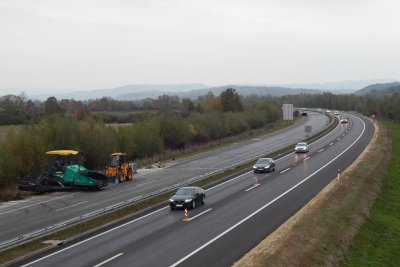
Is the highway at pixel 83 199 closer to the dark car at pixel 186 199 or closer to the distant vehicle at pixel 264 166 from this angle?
the dark car at pixel 186 199

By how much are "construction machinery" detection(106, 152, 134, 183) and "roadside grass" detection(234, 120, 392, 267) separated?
17785mm

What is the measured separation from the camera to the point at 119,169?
45.5 metres

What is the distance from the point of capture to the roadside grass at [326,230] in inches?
795

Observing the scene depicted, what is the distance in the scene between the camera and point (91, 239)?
22984 mm

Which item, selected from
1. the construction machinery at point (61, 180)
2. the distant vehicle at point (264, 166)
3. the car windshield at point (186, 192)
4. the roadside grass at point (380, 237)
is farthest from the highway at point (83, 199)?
the roadside grass at point (380, 237)

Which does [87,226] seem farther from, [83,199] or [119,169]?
[119,169]

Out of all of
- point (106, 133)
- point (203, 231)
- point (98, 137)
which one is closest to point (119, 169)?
point (98, 137)

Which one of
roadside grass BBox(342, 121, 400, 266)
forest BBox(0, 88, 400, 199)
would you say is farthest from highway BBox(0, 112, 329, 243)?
roadside grass BBox(342, 121, 400, 266)

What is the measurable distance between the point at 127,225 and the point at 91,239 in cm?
330

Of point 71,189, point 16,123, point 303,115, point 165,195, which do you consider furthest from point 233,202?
point 303,115

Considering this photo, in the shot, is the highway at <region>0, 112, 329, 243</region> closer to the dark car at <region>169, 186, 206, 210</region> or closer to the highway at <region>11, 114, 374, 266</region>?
the highway at <region>11, 114, 374, 266</region>

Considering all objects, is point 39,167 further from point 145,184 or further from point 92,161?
point 92,161

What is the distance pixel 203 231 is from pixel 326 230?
5985mm

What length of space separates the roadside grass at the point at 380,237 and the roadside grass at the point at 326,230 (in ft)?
0.38
